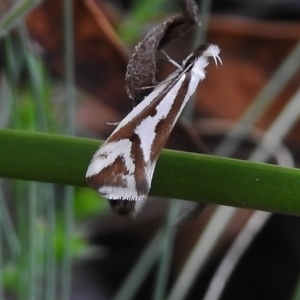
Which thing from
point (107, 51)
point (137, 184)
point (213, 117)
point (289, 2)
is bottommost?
point (137, 184)

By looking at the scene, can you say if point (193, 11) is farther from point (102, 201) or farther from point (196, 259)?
point (102, 201)

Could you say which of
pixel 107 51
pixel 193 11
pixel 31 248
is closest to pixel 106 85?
pixel 107 51

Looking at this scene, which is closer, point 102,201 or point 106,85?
point 106,85

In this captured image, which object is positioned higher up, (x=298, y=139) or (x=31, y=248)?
Result: (x=298, y=139)

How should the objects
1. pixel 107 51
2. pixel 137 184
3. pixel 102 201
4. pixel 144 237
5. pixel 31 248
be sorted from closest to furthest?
1. pixel 137 184
2. pixel 31 248
3. pixel 107 51
4. pixel 102 201
5. pixel 144 237
